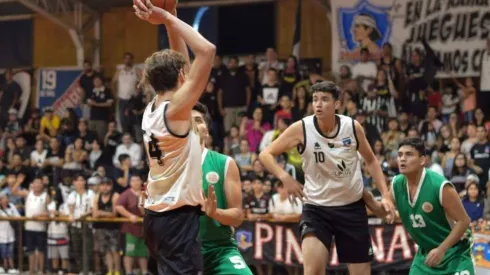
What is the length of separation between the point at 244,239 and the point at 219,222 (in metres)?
7.12

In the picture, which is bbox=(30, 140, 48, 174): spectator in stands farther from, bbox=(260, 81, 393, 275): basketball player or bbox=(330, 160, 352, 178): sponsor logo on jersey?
bbox=(330, 160, 352, 178): sponsor logo on jersey

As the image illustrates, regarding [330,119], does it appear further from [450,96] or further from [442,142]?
[450,96]

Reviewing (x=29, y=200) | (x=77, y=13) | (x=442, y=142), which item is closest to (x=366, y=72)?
(x=442, y=142)

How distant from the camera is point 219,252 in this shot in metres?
6.55

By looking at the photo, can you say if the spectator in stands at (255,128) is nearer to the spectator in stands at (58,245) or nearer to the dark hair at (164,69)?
the spectator in stands at (58,245)

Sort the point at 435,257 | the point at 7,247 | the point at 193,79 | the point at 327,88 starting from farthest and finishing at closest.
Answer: the point at 7,247 → the point at 327,88 → the point at 435,257 → the point at 193,79

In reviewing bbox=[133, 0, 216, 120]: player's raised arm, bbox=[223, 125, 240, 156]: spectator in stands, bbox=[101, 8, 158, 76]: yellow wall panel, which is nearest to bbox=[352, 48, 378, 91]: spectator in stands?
bbox=[223, 125, 240, 156]: spectator in stands

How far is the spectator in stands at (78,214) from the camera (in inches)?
563

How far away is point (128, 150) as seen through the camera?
17.6m

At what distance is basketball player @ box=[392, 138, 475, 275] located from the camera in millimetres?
7125

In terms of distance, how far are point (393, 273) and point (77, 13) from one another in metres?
12.1

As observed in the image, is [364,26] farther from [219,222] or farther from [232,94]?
[219,222]

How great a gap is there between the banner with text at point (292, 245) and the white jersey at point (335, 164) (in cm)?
520

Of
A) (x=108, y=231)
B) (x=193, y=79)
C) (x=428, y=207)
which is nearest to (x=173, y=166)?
(x=193, y=79)
